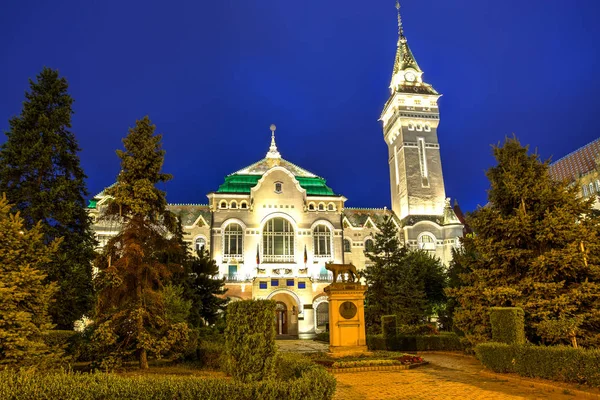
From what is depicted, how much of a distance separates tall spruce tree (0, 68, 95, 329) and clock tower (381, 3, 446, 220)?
41.9m

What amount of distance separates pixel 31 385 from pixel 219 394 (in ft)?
12.0

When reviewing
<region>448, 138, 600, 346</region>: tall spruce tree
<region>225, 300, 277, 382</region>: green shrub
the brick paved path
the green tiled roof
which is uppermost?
the green tiled roof

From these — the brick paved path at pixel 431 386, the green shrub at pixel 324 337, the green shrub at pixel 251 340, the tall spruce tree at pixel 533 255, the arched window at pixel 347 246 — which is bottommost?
the brick paved path at pixel 431 386

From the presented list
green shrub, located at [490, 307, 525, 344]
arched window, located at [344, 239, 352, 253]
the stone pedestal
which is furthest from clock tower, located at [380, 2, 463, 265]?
green shrub, located at [490, 307, 525, 344]

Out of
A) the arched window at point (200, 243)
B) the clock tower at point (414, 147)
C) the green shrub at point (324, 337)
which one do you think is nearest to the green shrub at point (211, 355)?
the green shrub at point (324, 337)

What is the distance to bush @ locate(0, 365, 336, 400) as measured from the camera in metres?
8.84

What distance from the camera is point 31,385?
8961mm

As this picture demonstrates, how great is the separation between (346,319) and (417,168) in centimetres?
4032

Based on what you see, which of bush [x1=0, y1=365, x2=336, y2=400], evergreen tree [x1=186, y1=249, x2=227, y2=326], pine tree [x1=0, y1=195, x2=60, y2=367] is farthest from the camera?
evergreen tree [x1=186, y1=249, x2=227, y2=326]

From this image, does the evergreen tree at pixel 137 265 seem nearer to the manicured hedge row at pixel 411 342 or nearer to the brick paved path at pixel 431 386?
the brick paved path at pixel 431 386

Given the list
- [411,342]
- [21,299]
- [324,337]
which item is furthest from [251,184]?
[21,299]

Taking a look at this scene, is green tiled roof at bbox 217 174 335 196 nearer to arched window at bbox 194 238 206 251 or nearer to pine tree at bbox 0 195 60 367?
arched window at bbox 194 238 206 251

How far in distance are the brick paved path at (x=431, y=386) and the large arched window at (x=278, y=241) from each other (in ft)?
100

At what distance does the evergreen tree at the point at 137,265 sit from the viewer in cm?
1709
